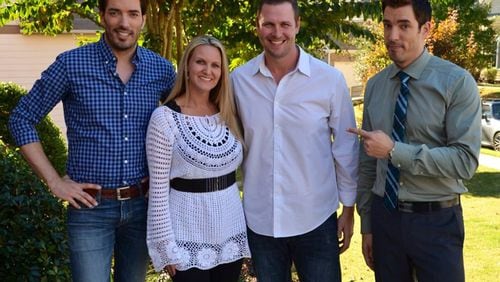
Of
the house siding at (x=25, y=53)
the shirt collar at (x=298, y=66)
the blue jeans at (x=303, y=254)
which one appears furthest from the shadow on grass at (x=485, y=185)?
the house siding at (x=25, y=53)

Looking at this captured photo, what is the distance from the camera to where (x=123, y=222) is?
304 cm

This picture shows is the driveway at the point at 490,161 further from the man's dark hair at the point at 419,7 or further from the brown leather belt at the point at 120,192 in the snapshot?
the brown leather belt at the point at 120,192

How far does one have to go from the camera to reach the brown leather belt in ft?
9.69

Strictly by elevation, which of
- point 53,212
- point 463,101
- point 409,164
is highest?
point 463,101

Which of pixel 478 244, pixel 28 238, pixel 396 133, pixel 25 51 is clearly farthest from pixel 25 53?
pixel 396 133

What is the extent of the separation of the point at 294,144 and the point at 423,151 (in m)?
0.74

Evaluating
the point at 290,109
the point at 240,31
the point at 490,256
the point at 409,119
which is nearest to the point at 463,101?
the point at 409,119

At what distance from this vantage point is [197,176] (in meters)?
2.92

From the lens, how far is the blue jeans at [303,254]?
326cm

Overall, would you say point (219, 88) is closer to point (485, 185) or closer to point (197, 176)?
point (197, 176)

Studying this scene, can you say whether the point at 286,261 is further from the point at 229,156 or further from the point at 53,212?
the point at 53,212

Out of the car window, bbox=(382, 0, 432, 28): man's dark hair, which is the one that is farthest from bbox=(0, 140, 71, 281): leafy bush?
the car window

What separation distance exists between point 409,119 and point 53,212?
2.30 metres

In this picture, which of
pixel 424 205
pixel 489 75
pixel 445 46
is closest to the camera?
pixel 424 205
